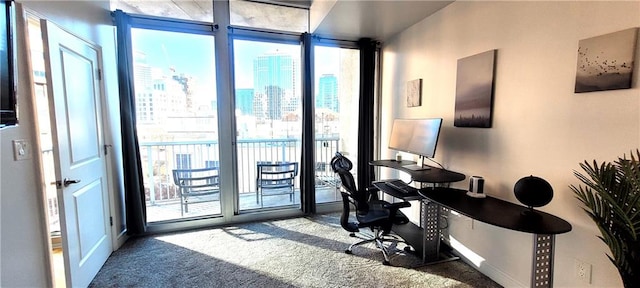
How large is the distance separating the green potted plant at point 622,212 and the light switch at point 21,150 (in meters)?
3.09

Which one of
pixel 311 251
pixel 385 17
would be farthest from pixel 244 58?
pixel 311 251

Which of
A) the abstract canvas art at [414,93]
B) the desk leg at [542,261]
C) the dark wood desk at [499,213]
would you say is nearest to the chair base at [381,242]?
the dark wood desk at [499,213]

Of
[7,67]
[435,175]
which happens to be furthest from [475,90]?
[7,67]

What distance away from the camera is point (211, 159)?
3.91 meters

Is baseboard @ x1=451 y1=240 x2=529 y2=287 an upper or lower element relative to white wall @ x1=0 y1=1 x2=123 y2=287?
lower

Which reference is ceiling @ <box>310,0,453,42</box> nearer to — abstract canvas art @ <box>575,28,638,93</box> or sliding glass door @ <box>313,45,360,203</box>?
sliding glass door @ <box>313,45,360,203</box>

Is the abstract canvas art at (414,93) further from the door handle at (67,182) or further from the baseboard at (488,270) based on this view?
the door handle at (67,182)

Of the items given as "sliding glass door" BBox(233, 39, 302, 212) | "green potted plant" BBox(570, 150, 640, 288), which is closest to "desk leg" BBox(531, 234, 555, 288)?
"green potted plant" BBox(570, 150, 640, 288)

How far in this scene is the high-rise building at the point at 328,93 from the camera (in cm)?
380

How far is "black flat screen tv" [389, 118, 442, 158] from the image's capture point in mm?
2539

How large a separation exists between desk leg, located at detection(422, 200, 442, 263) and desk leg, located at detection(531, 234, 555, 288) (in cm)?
93

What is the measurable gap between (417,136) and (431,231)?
0.93m

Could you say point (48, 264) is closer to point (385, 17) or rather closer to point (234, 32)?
point (234, 32)

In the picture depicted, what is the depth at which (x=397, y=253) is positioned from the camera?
8.88 feet
